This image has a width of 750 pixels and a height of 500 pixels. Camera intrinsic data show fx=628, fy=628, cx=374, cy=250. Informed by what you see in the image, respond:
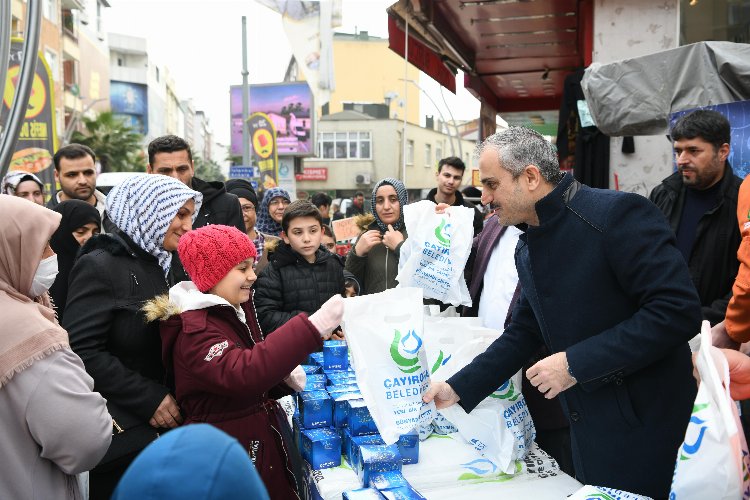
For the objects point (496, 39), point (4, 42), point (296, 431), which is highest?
point (496, 39)

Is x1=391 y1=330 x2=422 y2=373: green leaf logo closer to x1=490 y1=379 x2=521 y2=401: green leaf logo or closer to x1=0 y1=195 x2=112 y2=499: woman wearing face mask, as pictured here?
x1=490 y1=379 x2=521 y2=401: green leaf logo

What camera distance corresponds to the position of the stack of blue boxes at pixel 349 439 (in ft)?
7.30

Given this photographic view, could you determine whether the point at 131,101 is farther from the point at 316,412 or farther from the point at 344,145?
the point at 316,412

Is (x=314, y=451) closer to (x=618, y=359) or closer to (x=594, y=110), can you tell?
(x=618, y=359)

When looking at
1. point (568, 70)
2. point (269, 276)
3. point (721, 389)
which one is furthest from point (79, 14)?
point (721, 389)

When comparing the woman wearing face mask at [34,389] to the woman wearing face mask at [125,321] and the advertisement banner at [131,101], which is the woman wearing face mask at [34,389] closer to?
the woman wearing face mask at [125,321]

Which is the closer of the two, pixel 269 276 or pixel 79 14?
pixel 269 276

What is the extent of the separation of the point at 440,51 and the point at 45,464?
27.8 ft

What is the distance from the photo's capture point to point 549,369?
2045mm

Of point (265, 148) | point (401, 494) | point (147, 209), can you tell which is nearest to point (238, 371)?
point (401, 494)

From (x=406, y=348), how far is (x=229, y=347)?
65cm

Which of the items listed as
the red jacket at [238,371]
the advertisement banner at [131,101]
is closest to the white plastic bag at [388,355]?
the red jacket at [238,371]

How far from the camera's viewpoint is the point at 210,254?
2369 mm

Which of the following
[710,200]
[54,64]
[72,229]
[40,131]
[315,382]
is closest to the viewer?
[315,382]
